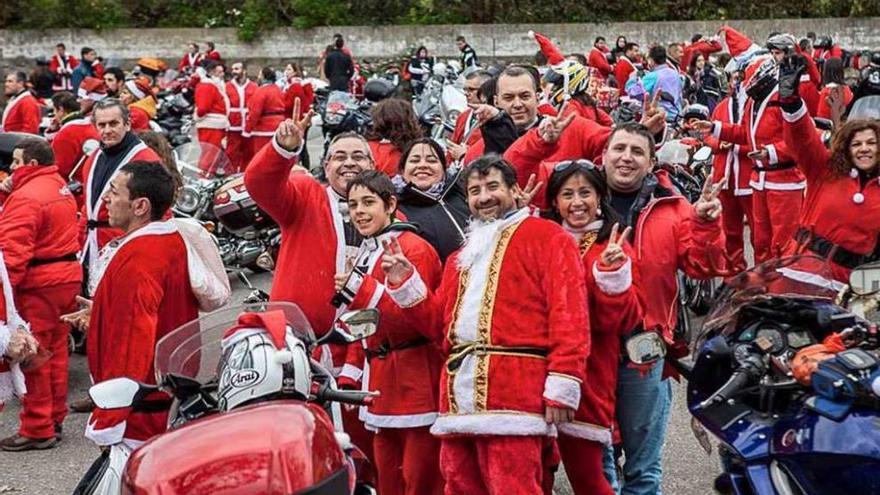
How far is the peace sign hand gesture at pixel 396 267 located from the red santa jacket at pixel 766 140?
4914 millimetres

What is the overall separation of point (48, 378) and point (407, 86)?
61.0 ft

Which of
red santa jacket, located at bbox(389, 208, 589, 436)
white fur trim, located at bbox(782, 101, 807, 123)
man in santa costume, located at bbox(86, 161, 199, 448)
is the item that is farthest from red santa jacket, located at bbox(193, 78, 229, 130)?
red santa jacket, located at bbox(389, 208, 589, 436)

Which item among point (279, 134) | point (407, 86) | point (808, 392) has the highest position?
point (279, 134)

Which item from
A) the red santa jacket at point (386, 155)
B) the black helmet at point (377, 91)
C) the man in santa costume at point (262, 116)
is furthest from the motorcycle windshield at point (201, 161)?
the red santa jacket at point (386, 155)

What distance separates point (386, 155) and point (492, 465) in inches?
98.4

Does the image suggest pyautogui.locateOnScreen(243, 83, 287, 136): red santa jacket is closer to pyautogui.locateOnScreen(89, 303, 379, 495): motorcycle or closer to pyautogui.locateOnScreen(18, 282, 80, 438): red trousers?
pyautogui.locateOnScreen(18, 282, 80, 438): red trousers

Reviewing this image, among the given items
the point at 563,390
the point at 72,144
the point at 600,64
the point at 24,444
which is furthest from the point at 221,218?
the point at 600,64

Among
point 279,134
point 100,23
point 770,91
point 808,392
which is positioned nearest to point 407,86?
point 100,23

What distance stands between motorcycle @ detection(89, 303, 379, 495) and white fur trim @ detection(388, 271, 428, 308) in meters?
0.38

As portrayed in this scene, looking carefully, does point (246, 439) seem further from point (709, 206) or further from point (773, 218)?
point (773, 218)

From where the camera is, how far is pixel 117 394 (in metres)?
4.35

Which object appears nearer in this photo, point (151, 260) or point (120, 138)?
point (151, 260)

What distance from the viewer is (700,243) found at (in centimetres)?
524

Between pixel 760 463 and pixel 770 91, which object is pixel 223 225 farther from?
pixel 760 463
